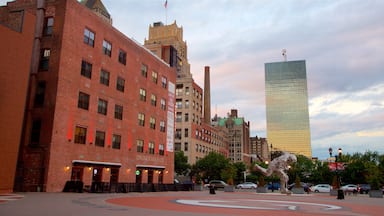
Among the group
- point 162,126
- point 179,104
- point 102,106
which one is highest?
point 179,104

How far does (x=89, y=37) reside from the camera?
41406 millimetres

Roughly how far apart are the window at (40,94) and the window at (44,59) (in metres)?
1.72

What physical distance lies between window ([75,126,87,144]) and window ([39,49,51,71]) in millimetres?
7557

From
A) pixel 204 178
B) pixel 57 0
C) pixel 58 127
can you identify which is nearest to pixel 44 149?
pixel 58 127

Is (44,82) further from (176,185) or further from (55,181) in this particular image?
(176,185)

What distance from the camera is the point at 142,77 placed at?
52531 mm

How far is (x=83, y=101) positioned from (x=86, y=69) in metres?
3.97

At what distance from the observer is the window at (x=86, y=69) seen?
131ft

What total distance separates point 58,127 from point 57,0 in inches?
573

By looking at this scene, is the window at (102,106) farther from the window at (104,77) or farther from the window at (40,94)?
the window at (40,94)

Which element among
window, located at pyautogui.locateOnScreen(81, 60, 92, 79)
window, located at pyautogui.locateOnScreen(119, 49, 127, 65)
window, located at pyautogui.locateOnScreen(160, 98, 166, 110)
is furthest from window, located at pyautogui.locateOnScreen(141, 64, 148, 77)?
window, located at pyautogui.locateOnScreen(81, 60, 92, 79)

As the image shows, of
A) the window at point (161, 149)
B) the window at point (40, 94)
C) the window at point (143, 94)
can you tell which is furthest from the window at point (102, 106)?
the window at point (161, 149)

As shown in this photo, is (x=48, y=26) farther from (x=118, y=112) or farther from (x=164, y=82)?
(x=164, y=82)

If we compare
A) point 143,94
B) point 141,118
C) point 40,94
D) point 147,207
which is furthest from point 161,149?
point 147,207
